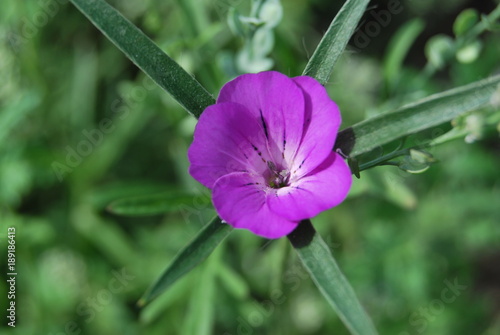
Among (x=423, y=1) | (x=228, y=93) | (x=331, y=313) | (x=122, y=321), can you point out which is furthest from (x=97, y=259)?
(x=423, y=1)

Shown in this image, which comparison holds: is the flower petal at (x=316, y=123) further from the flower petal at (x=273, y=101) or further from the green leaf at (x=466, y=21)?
the green leaf at (x=466, y=21)

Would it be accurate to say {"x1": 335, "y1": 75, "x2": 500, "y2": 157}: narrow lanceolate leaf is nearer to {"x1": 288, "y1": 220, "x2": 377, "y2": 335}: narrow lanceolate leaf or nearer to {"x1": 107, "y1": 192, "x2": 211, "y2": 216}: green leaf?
{"x1": 288, "y1": 220, "x2": 377, "y2": 335}: narrow lanceolate leaf

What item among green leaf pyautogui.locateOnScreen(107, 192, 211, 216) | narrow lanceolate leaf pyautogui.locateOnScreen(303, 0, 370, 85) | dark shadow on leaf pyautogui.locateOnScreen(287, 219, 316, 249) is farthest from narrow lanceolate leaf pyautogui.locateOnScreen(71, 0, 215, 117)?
green leaf pyautogui.locateOnScreen(107, 192, 211, 216)

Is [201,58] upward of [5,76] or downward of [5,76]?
downward

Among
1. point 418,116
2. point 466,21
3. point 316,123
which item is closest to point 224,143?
point 316,123

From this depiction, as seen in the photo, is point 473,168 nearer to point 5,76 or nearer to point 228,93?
point 228,93

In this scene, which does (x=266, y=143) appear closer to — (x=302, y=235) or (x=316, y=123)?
(x=316, y=123)

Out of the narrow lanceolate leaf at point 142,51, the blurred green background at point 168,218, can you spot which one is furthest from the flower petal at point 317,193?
the blurred green background at point 168,218
